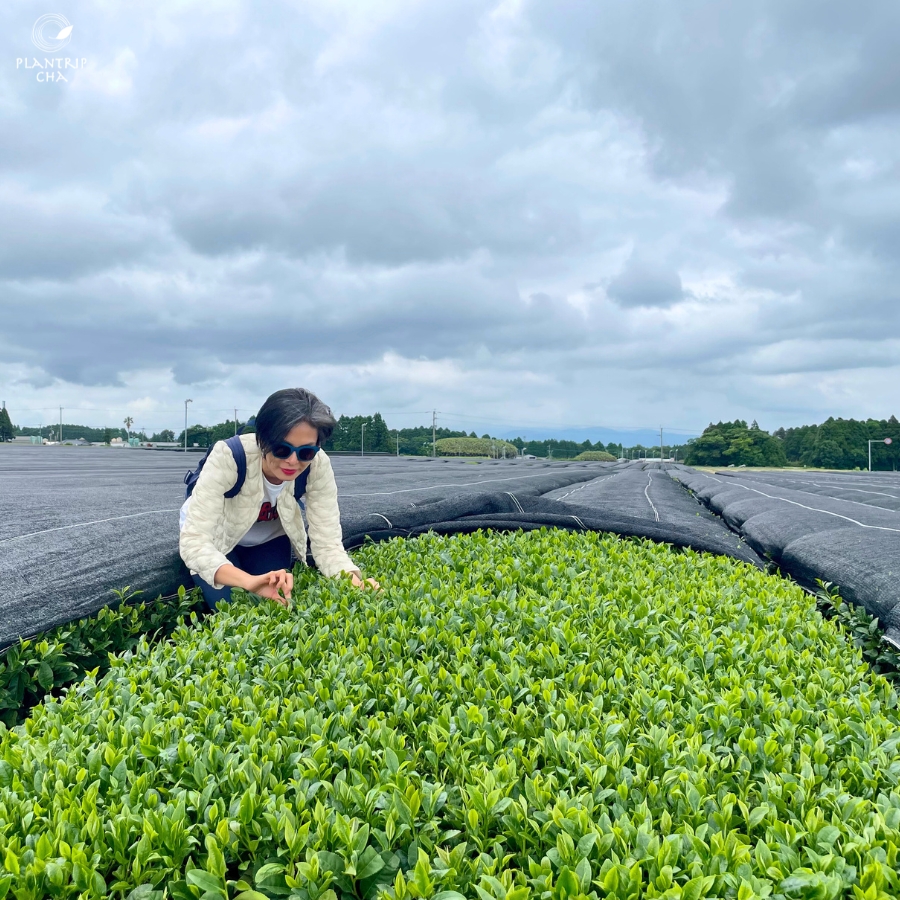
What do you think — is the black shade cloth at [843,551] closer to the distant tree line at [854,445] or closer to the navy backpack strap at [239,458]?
the navy backpack strap at [239,458]

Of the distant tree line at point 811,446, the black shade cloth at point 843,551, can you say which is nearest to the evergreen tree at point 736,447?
the distant tree line at point 811,446

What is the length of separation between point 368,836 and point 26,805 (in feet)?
2.91

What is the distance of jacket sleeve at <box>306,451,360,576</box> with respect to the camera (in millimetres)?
3811

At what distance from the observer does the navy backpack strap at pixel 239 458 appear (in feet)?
11.5

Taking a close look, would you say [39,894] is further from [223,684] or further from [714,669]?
[714,669]

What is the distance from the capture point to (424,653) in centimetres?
252

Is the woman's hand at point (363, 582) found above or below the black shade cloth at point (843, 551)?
above

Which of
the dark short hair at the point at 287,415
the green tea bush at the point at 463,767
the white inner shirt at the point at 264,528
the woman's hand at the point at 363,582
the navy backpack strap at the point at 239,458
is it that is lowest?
the green tea bush at the point at 463,767

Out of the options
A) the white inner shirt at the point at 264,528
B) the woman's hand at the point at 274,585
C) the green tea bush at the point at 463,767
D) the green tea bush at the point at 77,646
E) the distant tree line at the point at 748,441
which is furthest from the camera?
the distant tree line at the point at 748,441

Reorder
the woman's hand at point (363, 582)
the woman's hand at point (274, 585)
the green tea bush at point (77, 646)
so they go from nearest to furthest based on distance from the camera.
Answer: the green tea bush at point (77, 646), the woman's hand at point (274, 585), the woman's hand at point (363, 582)

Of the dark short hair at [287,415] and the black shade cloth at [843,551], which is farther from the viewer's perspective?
the black shade cloth at [843,551]

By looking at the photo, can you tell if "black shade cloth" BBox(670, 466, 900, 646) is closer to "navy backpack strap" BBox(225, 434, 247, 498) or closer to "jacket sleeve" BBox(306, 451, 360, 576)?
"jacket sleeve" BBox(306, 451, 360, 576)

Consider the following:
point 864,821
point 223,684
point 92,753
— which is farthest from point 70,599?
point 864,821

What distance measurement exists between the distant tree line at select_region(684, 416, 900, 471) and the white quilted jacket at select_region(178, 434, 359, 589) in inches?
3106
